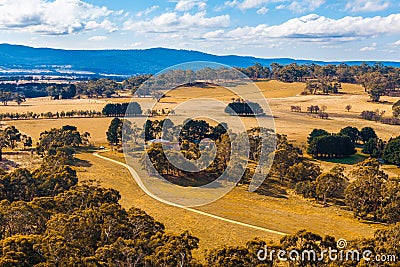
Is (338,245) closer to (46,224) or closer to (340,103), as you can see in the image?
(46,224)

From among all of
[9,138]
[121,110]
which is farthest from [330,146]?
[121,110]

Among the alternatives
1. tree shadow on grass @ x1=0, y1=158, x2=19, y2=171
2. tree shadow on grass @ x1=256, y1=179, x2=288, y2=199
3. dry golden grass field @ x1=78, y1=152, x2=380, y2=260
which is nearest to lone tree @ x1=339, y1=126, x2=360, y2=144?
tree shadow on grass @ x1=256, y1=179, x2=288, y2=199

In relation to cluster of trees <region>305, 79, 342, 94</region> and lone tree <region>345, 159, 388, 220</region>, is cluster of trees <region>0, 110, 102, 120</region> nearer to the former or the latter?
cluster of trees <region>305, 79, 342, 94</region>

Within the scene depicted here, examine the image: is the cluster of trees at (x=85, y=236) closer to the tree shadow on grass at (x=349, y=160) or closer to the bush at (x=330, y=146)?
the bush at (x=330, y=146)

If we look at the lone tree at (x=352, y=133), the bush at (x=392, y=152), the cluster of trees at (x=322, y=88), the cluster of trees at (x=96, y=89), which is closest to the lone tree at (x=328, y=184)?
the bush at (x=392, y=152)

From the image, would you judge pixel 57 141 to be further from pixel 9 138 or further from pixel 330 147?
pixel 330 147

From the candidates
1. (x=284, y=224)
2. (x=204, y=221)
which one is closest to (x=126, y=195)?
(x=204, y=221)

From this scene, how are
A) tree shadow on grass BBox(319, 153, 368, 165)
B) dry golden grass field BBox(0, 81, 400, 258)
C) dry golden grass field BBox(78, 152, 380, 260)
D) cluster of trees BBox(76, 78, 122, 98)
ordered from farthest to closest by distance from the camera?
cluster of trees BBox(76, 78, 122, 98) → tree shadow on grass BBox(319, 153, 368, 165) → dry golden grass field BBox(0, 81, 400, 258) → dry golden grass field BBox(78, 152, 380, 260)

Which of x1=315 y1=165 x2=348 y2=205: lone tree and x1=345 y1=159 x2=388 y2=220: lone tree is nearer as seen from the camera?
x1=345 y1=159 x2=388 y2=220: lone tree

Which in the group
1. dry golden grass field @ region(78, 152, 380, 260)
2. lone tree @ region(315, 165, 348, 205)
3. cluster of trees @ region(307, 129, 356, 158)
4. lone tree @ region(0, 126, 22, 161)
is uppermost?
lone tree @ region(0, 126, 22, 161)

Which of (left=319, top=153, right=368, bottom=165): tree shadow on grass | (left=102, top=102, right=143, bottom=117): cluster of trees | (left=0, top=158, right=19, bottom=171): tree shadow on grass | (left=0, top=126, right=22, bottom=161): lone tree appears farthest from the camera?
(left=102, top=102, right=143, bottom=117): cluster of trees

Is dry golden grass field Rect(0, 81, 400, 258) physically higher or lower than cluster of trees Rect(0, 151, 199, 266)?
lower
